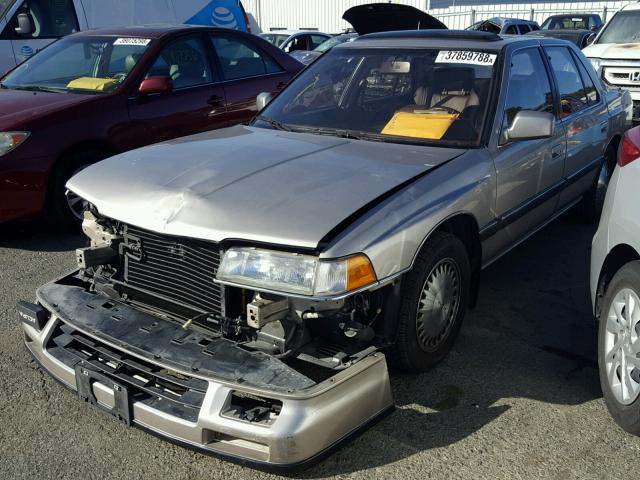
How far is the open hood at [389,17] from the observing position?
5.86m

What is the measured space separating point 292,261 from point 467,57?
2094mm

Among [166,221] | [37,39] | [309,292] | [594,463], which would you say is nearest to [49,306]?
[166,221]

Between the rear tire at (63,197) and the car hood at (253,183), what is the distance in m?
1.93

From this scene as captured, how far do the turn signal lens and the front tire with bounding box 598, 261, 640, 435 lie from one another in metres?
1.15

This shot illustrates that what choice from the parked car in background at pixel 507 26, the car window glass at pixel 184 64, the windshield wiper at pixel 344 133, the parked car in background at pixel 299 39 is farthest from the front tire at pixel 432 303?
the parked car in background at pixel 507 26

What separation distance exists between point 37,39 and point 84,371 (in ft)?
25.0

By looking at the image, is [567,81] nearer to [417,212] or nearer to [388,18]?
[388,18]

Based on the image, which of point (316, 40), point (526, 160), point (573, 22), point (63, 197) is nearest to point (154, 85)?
point (63, 197)

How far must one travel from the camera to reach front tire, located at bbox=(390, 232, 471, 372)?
2922 mm

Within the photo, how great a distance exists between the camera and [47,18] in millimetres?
9148

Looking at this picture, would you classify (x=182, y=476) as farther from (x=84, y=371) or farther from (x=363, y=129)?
(x=363, y=129)

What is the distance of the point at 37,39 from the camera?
897cm

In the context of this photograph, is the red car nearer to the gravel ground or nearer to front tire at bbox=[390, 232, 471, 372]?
the gravel ground

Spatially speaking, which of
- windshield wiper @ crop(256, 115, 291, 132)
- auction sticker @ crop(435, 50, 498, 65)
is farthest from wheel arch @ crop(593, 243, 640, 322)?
windshield wiper @ crop(256, 115, 291, 132)
